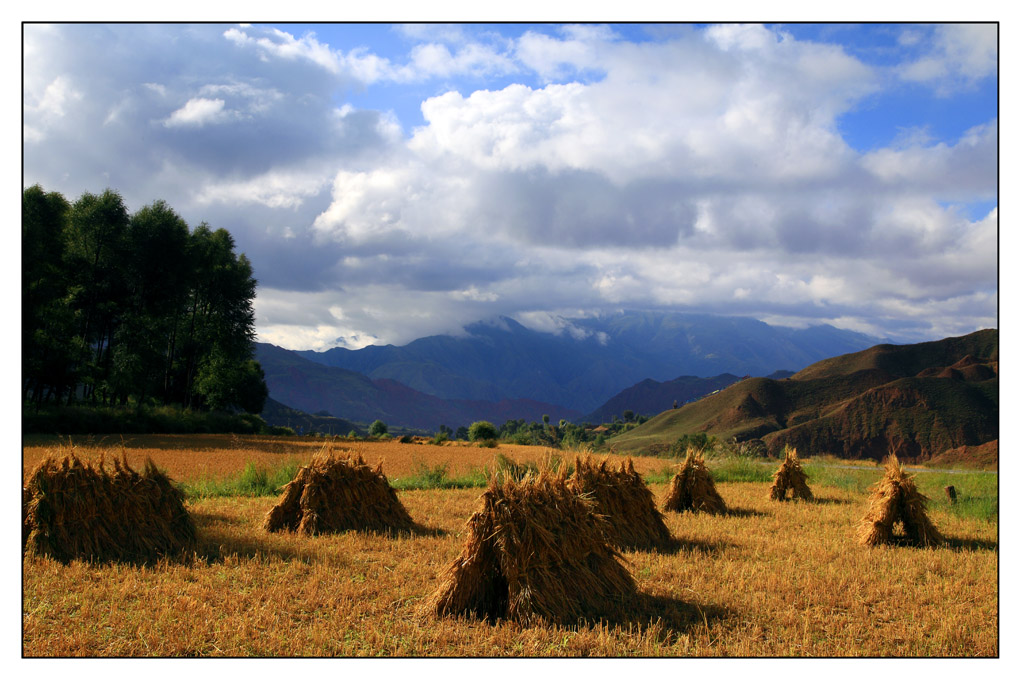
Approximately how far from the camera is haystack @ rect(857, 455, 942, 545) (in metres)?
11.5

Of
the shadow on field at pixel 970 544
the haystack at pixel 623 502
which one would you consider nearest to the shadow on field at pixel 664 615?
the haystack at pixel 623 502

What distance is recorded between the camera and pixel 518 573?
6.73 m

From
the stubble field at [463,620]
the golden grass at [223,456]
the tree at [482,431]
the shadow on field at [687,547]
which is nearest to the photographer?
the stubble field at [463,620]

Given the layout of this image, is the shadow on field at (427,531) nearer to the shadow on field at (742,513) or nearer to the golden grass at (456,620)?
the golden grass at (456,620)

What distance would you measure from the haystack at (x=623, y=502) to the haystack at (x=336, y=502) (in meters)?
3.94

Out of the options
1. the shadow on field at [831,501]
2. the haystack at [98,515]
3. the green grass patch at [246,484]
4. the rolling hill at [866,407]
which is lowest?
the rolling hill at [866,407]

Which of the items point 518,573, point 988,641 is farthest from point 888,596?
point 518,573

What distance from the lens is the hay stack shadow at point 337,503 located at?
11.4m

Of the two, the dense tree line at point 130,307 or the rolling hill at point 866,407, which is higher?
the dense tree line at point 130,307

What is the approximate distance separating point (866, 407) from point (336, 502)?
8868cm

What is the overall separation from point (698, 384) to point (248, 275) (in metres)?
138

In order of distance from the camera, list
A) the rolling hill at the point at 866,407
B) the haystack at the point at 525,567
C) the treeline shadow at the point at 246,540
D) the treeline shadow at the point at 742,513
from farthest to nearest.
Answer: the rolling hill at the point at 866,407, the treeline shadow at the point at 742,513, the treeline shadow at the point at 246,540, the haystack at the point at 525,567

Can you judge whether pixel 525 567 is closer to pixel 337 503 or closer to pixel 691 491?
pixel 337 503

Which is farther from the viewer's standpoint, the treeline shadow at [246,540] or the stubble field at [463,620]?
the treeline shadow at [246,540]
